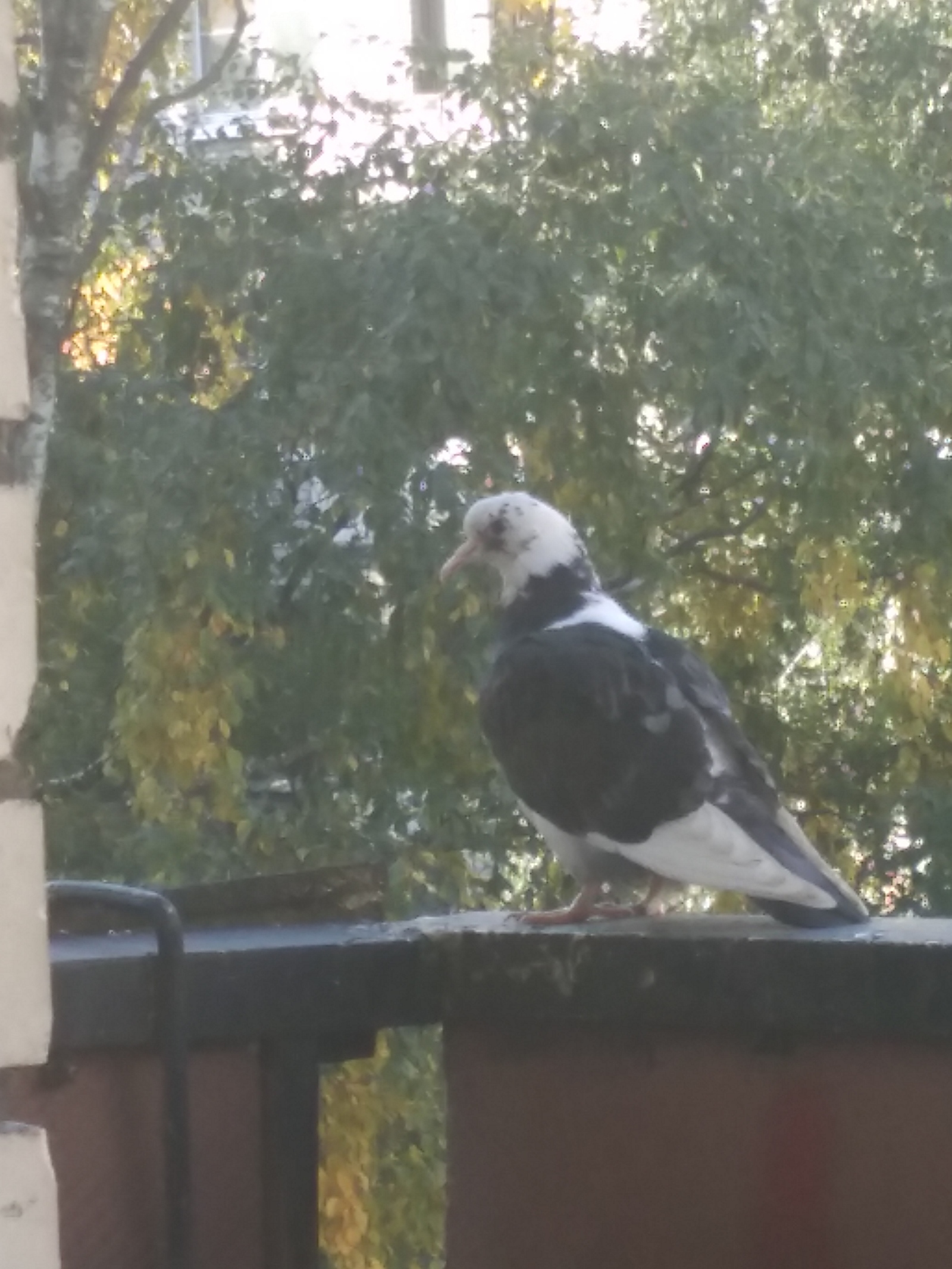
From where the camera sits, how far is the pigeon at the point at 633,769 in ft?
6.09

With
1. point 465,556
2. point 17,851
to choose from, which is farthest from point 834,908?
point 465,556

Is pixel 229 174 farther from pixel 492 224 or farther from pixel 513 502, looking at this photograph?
pixel 513 502

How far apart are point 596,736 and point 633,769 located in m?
0.06

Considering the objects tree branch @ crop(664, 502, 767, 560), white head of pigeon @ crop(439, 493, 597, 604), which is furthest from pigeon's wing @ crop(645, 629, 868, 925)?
tree branch @ crop(664, 502, 767, 560)

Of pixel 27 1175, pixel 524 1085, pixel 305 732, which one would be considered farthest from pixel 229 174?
pixel 27 1175

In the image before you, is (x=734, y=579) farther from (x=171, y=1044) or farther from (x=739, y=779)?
(x=171, y=1044)

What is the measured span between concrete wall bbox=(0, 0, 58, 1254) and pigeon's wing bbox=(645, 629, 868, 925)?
0.85 metres

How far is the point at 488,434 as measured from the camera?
3613 millimetres

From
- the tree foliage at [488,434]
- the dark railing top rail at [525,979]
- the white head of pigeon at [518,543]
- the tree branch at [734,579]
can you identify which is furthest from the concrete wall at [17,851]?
the tree branch at [734,579]

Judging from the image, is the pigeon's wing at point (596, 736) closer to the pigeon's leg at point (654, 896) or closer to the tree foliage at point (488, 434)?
the pigeon's leg at point (654, 896)

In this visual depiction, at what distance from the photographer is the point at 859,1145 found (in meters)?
1.52

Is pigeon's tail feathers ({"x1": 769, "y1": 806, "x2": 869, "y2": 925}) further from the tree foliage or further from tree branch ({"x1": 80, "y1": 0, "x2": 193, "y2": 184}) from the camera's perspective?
tree branch ({"x1": 80, "y1": 0, "x2": 193, "y2": 184})

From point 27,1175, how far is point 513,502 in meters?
1.62

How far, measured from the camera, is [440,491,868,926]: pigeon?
186 centimetres
